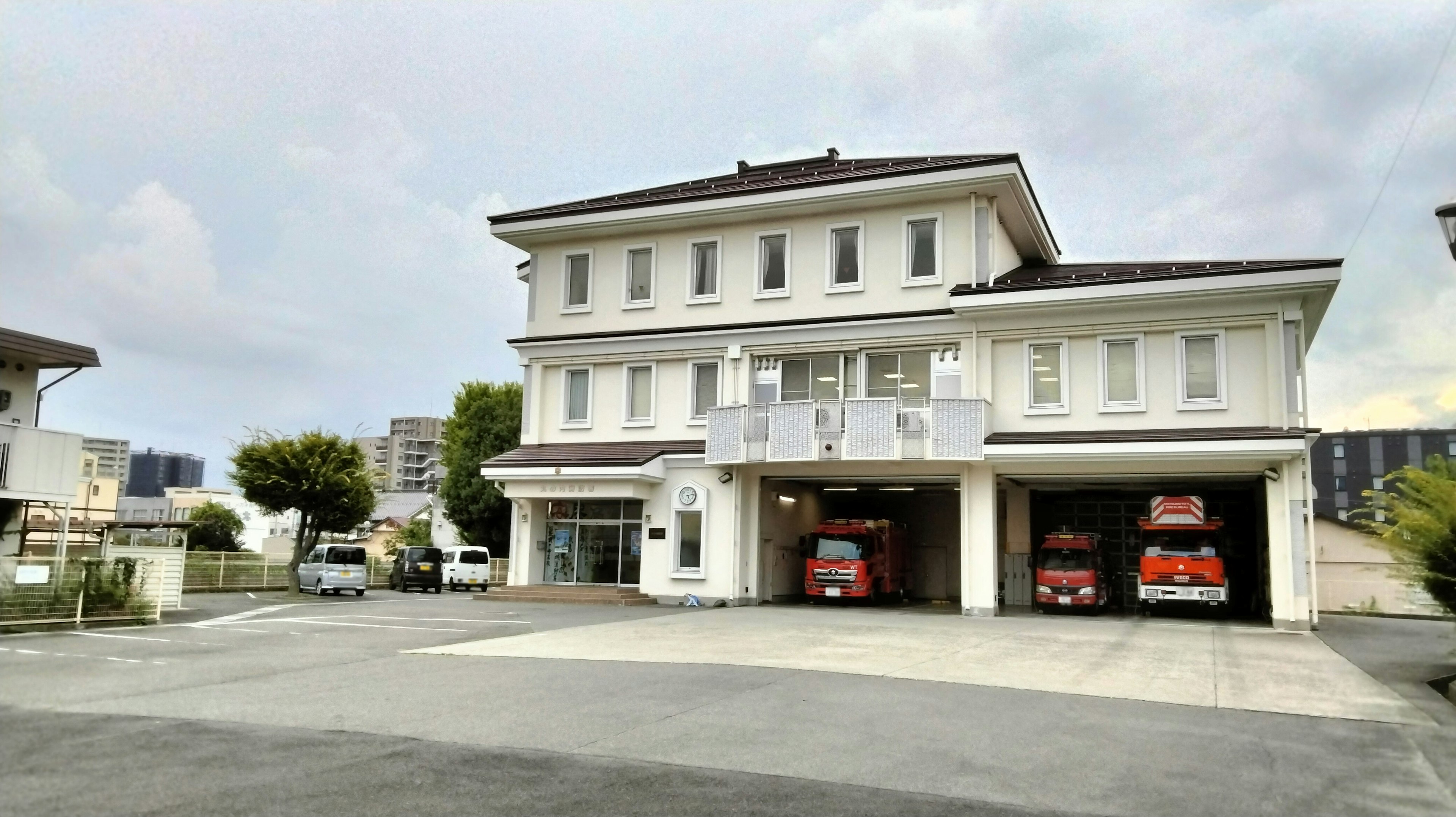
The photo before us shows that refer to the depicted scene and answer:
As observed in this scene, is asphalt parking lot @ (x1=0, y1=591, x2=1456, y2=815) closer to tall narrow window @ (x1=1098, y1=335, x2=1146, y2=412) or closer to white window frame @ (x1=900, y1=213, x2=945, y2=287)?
tall narrow window @ (x1=1098, y1=335, x2=1146, y2=412)

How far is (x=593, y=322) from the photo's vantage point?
29.4 m

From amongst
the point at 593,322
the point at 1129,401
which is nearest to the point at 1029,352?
the point at 1129,401

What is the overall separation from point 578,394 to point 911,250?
10011mm

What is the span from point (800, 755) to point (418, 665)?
709 centimetres

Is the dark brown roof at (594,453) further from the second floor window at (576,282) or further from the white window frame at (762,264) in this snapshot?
the white window frame at (762,264)

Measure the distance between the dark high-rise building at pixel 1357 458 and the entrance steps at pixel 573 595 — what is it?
83774mm

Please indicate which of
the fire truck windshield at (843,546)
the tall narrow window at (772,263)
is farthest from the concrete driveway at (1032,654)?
the tall narrow window at (772,263)

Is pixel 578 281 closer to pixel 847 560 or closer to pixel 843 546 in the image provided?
pixel 843 546

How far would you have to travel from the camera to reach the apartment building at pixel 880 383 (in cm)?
2238

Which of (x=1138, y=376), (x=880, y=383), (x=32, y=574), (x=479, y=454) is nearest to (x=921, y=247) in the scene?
(x=880, y=383)

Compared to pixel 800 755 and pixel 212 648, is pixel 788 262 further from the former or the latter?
pixel 800 755

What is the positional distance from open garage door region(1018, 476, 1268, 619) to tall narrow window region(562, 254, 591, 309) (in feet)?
42.3

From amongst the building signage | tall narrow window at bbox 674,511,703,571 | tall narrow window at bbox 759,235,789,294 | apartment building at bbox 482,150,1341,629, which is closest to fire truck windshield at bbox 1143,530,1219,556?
apartment building at bbox 482,150,1341,629

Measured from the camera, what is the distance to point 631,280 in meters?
29.3
